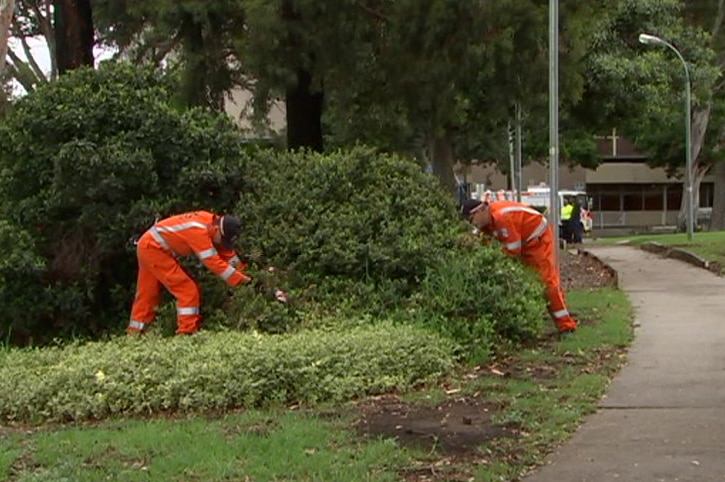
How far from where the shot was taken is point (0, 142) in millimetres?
11391

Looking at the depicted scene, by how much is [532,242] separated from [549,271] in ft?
1.21

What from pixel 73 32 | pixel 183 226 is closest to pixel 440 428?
pixel 183 226

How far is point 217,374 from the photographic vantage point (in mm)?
7449

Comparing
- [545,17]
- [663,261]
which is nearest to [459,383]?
[545,17]

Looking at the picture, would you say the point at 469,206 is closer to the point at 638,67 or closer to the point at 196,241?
the point at 196,241

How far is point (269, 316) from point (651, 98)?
1514cm

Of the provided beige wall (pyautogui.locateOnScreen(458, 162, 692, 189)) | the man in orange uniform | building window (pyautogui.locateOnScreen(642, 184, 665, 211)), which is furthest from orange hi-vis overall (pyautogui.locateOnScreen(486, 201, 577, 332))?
building window (pyautogui.locateOnScreen(642, 184, 665, 211))

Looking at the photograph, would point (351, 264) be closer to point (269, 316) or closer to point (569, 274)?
point (269, 316)

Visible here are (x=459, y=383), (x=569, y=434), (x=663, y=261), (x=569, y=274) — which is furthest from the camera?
(x=663, y=261)

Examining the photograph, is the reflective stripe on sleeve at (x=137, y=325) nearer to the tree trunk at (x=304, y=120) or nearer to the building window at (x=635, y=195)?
the tree trunk at (x=304, y=120)

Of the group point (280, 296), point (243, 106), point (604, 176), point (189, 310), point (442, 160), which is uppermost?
point (243, 106)

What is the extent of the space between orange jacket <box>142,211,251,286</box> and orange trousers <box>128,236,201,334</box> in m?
0.09

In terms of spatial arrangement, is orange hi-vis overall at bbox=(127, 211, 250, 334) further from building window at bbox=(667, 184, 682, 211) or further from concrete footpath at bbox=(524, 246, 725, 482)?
building window at bbox=(667, 184, 682, 211)

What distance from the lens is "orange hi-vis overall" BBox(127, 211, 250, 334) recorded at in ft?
31.8
